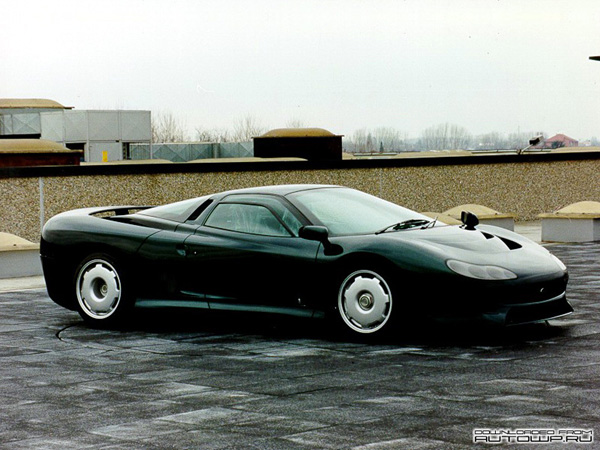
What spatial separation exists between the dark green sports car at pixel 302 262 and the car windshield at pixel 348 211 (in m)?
0.01

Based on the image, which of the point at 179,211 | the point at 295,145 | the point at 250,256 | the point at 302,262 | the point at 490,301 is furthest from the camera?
the point at 295,145

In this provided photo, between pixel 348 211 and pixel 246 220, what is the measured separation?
827mm

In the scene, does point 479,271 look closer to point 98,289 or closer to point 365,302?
point 365,302

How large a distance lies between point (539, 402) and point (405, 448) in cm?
121

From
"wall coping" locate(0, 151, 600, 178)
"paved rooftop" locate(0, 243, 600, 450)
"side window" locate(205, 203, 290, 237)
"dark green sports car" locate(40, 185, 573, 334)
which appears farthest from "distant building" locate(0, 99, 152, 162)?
"paved rooftop" locate(0, 243, 600, 450)

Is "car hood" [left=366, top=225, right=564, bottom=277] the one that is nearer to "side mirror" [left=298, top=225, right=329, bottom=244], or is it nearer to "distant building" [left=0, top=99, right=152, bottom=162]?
"side mirror" [left=298, top=225, right=329, bottom=244]

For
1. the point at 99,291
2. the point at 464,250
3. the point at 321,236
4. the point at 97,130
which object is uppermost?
the point at 97,130

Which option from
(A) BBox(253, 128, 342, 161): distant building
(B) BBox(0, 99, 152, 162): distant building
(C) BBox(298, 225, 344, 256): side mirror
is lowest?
(C) BBox(298, 225, 344, 256): side mirror

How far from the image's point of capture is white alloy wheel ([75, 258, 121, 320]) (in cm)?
906

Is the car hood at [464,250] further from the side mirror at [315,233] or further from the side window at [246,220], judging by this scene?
the side window at [246,220]

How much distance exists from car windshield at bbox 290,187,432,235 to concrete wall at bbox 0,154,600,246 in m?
8.58

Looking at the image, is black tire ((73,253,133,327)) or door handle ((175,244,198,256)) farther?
black tire ((73,253,133,327))

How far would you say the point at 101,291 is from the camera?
9203 mm

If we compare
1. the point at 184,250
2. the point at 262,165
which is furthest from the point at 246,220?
the point at 262,165
